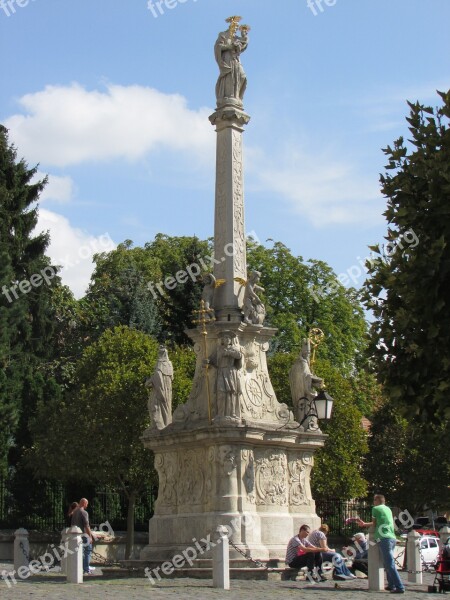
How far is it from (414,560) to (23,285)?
2719cm

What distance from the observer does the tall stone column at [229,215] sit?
966 inches

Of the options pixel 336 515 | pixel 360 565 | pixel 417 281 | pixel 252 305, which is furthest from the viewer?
pixel 336 515

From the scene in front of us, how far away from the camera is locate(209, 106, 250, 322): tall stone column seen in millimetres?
24547

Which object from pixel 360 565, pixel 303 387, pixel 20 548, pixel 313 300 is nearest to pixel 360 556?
pixel 360 565

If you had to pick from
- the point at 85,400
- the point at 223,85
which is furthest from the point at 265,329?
the point at 85,400

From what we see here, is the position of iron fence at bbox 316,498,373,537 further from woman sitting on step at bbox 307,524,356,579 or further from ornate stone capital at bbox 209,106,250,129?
ornate stone capital at bbox 209,106,250,129

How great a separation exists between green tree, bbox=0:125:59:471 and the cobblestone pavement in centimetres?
1963

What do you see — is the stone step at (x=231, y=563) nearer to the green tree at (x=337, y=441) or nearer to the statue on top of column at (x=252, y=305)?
the statue on top of column at (x=252, y=305)

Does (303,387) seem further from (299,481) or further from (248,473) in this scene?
(248,473)

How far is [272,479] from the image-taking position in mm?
23375

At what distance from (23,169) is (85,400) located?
15255 millimetres

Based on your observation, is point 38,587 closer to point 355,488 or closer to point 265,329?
point 265,329

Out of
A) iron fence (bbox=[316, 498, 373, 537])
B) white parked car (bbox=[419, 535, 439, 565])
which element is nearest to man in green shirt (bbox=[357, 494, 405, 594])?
white parked car (bbox=[419, 535, 439, 565])

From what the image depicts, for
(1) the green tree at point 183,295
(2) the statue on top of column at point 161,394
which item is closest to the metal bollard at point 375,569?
(2) the statue on top of column at point 161,394
